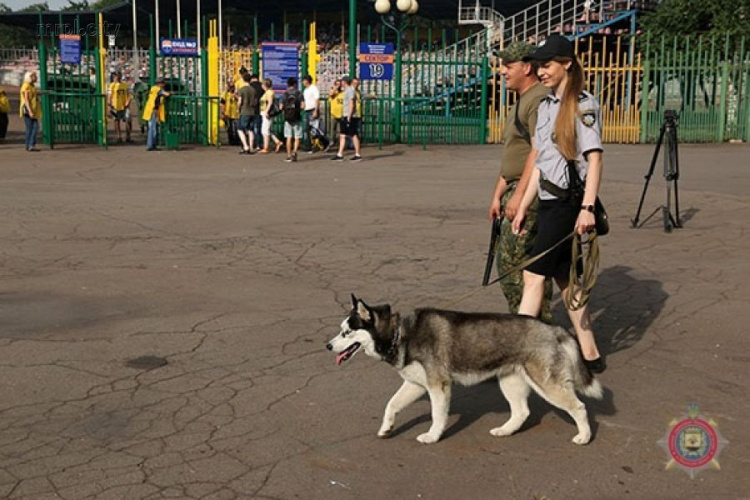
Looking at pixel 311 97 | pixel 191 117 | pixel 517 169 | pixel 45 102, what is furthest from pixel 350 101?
pixel 517 169

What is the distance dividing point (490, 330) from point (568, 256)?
1.07 meters

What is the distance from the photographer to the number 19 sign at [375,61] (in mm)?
21328

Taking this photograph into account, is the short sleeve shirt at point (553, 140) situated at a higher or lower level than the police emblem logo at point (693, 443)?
higher

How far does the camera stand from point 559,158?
5480 mm

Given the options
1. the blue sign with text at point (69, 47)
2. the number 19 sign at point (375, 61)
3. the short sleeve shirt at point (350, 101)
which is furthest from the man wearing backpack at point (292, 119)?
the blue sign with text at point (69, 47)

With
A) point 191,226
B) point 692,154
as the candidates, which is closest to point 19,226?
point 191,226

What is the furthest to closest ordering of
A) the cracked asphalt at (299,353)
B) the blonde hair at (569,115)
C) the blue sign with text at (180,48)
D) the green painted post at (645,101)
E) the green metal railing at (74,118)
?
1. the green painted post at (645,101)
2. the blue sign with text at (180,48)
3. the green metal railing at (74,118)
4. the blonde hair at (569,115)
5. the cracked asphalt at (299,353)

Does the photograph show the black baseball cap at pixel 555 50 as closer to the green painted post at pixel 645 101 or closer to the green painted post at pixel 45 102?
the green painted post at pixel 45 102

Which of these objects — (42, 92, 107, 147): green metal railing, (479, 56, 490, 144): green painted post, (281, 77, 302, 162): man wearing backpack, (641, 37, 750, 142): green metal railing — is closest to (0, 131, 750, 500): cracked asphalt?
(281, 77, 302, 162): man wearing backpack

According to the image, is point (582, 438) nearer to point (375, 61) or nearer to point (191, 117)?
point (375, 61)

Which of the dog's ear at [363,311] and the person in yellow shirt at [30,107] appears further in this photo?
the person in yellow shirt at [30,107]

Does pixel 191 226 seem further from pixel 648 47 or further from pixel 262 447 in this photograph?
pixel 648 47

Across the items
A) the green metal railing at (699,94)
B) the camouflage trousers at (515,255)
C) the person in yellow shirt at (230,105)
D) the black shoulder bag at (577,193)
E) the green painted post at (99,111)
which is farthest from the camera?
the green metal railing at (699,94)

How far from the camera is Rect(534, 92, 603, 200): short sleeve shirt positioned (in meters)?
5.39
